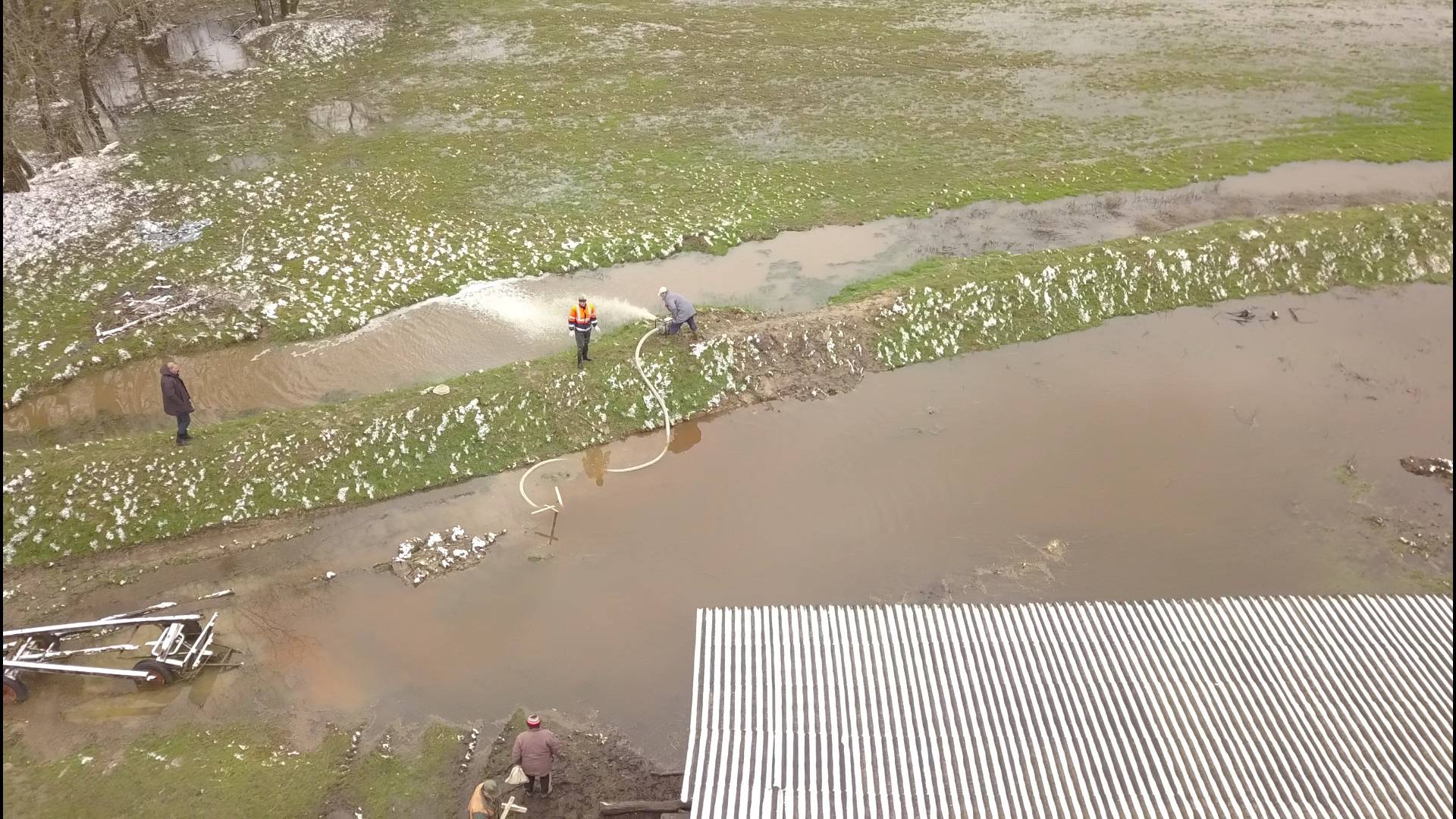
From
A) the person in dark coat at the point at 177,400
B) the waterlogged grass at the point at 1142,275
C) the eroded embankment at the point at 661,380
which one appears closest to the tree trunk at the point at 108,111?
the eroded embankment at the point at 661,380

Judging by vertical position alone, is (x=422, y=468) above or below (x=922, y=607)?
below

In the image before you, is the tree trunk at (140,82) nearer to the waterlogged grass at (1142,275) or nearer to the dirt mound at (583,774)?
the waterlogged grass at (1142,275)

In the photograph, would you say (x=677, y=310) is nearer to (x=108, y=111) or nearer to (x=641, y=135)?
(x=641, y=135)

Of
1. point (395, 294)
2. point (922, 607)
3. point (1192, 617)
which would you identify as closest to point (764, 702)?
point (922, 607)

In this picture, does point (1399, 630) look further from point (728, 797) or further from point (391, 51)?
point (391, 51)

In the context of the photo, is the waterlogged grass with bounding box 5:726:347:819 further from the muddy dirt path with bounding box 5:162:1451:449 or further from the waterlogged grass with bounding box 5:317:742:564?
the muddy dirt path with bounding box 5:162:1451:449

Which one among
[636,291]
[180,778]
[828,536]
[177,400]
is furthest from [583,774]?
[636,291]
